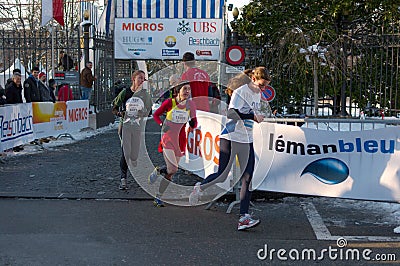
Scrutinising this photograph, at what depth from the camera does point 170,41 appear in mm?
18391

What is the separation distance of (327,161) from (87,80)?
11769 millimetres

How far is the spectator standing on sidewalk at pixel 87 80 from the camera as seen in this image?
1777 cm

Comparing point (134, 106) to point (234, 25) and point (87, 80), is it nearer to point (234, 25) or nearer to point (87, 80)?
point (87, 80)

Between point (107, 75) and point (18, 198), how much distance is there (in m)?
11.9

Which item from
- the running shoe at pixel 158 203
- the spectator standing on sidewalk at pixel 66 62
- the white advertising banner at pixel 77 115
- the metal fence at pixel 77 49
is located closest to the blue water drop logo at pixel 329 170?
the running shoe at pixel 158 203

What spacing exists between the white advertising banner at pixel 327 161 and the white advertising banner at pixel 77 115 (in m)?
8.69

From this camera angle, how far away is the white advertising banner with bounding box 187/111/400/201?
7.26 m

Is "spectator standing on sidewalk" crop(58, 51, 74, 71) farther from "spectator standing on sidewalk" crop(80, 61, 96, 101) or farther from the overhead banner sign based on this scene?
the overhead banner sign

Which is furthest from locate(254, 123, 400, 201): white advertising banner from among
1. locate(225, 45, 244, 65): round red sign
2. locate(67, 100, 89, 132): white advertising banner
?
locate(67, 100, 89, 132): white advertising banner

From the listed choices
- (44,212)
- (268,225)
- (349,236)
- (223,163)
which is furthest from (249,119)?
(44,212)

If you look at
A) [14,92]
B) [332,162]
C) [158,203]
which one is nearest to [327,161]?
[332,162]

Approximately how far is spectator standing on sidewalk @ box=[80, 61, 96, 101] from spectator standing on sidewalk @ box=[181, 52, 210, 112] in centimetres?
906

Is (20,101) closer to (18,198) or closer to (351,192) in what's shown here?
(18,198)

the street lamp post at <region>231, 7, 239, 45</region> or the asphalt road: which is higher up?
the street lamp post at <region>231, 7, 239, 45</region>
